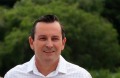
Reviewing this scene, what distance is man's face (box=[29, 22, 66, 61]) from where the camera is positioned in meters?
2.22

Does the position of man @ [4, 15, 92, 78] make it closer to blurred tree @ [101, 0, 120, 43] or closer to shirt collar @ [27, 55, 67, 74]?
shirt collar @ [27, 55, 67, 74]

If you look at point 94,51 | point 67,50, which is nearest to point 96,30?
point 94,51

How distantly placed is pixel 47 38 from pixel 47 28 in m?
0.05

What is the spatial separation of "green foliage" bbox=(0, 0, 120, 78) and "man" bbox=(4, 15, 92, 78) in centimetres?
1548

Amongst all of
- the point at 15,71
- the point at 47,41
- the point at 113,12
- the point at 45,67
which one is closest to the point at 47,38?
the point at 47,41

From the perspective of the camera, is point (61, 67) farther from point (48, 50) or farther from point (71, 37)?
point (71, 37)

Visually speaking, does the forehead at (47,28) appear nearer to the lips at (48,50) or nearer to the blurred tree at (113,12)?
the lips at (48,50)

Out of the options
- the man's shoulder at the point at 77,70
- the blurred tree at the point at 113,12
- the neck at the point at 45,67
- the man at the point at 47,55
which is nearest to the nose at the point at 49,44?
the man at the point at 47,55

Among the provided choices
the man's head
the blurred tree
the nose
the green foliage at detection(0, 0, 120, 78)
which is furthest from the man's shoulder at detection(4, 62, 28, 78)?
the blurred tree

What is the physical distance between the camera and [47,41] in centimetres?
223

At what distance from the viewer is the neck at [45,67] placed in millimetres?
2296

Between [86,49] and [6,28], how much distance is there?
4.16 m

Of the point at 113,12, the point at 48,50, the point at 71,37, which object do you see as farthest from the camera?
the point at 113,12

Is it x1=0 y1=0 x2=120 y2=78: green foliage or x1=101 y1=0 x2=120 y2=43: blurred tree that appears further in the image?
x1=101 y1=0 x2=120 y2=43: blurred tree
